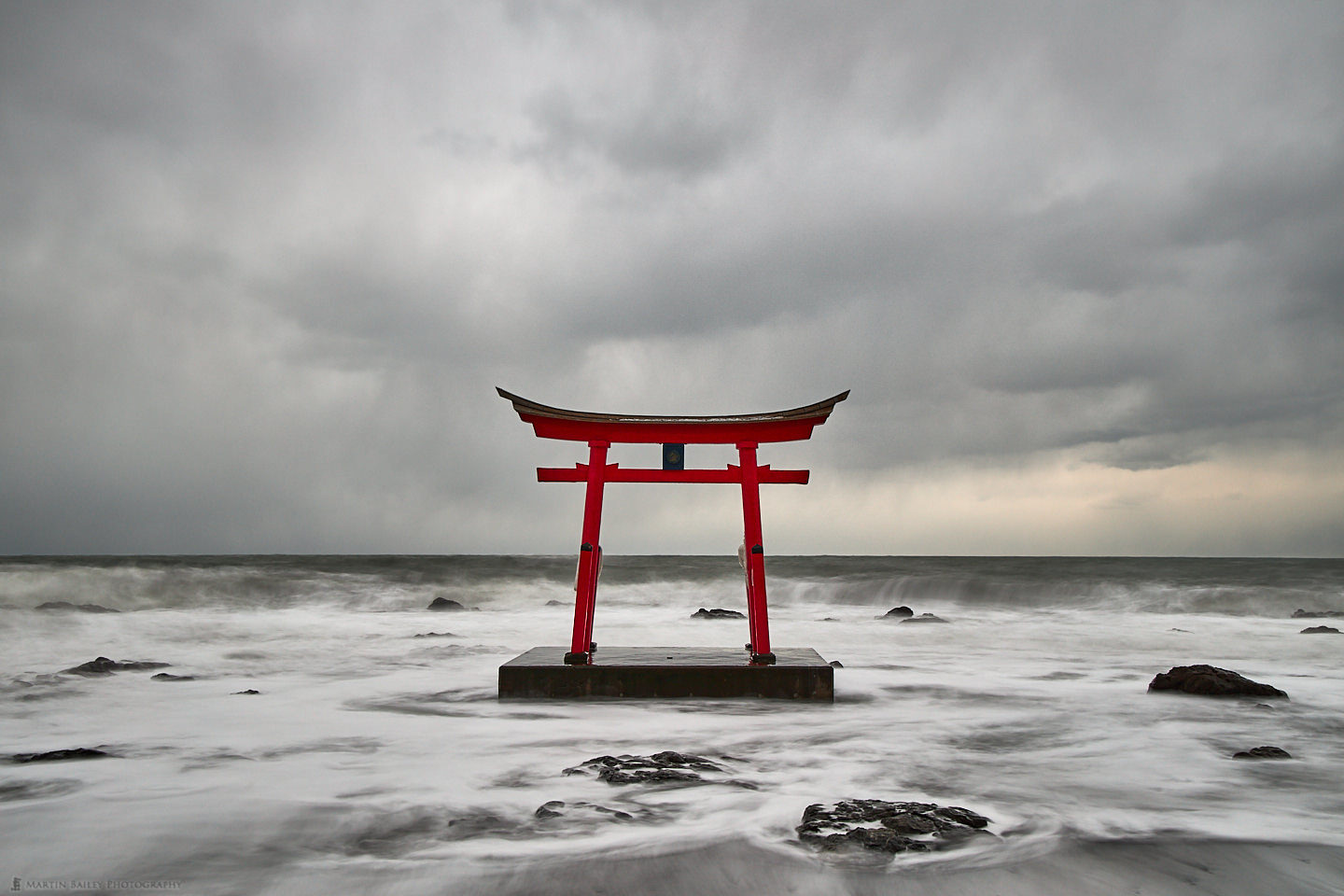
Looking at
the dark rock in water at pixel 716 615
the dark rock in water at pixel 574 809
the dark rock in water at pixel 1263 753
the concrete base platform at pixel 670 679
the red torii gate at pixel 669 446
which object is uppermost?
the red torii gate at pixel 669 446

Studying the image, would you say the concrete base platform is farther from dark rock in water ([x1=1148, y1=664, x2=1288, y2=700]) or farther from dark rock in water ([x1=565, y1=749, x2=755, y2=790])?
dark rock in water ([x1=1148, y1=664, x2=1288, y2=700])

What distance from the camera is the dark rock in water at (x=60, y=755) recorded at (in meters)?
6.02

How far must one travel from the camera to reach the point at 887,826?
4172 mm

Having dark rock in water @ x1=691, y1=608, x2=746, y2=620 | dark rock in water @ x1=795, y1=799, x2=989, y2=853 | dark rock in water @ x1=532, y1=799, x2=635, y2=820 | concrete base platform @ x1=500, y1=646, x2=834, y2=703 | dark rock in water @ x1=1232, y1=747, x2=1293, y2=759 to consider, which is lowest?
dark rock in water @ x1=691, y1=608, x2=746, y2=620

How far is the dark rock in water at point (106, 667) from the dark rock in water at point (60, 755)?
5.70m

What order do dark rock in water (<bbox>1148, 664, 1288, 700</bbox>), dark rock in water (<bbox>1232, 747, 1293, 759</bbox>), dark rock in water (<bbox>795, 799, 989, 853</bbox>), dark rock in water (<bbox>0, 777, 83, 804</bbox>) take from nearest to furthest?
dark rock in water (<bbox>795, 799, 989, 853</bbox>) < dark rock in water (<bbox>0, 777, 83, 804</bbox>) < dark rock in water (<bbox>1232, 747, 1293, 759</bbox>) < dark rock in water (<bbox>1148, 664, 1288, 700</bbox>)

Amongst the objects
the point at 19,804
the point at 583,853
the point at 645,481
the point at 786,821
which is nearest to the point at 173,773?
the point at 19,804

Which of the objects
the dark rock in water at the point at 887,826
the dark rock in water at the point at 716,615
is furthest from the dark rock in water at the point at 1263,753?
the dark rock in water at the point at 716,615

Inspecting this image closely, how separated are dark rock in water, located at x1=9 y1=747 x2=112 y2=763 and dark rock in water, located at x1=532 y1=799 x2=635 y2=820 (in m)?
3.85

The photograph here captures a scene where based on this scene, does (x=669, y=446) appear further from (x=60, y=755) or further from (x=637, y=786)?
(x=60, y=755)

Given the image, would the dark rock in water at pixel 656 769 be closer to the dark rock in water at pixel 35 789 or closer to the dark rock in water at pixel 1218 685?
the dark rock in water at pixel 35 789

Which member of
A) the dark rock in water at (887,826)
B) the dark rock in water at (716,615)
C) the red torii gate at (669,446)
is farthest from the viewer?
the dark rock in water at (716,615)

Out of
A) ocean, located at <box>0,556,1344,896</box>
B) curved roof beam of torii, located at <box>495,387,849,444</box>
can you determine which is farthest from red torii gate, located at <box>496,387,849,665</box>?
ocean, located at <box>0,556,1344,896</box>

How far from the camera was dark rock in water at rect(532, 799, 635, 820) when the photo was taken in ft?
14.6
